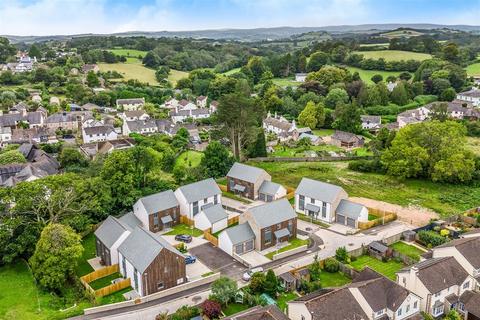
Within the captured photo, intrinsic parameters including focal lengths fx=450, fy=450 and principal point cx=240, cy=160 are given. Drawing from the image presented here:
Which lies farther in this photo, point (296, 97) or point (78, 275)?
point (296, 97)

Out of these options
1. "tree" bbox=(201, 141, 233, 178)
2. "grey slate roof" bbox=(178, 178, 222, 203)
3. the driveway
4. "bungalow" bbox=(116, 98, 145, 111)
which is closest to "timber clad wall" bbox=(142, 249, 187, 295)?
the driveway

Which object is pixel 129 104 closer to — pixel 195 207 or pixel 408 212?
pixel 195 207

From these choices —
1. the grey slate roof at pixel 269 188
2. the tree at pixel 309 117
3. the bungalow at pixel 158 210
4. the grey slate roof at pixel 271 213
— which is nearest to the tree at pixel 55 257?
the bungalow at pixel 158 210

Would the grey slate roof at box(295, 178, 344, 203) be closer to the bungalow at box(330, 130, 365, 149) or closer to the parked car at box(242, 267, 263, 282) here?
the parked car at box(242, 267, 263, 282)

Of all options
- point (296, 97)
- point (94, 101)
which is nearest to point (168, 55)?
point (94, 101)

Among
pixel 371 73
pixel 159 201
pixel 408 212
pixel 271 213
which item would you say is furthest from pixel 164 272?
pixel 371 73

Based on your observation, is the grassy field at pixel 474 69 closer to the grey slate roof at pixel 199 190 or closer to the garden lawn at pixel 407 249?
the garden lawn at pixel 407 249

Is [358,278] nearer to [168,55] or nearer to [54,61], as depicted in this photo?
[54,61]
